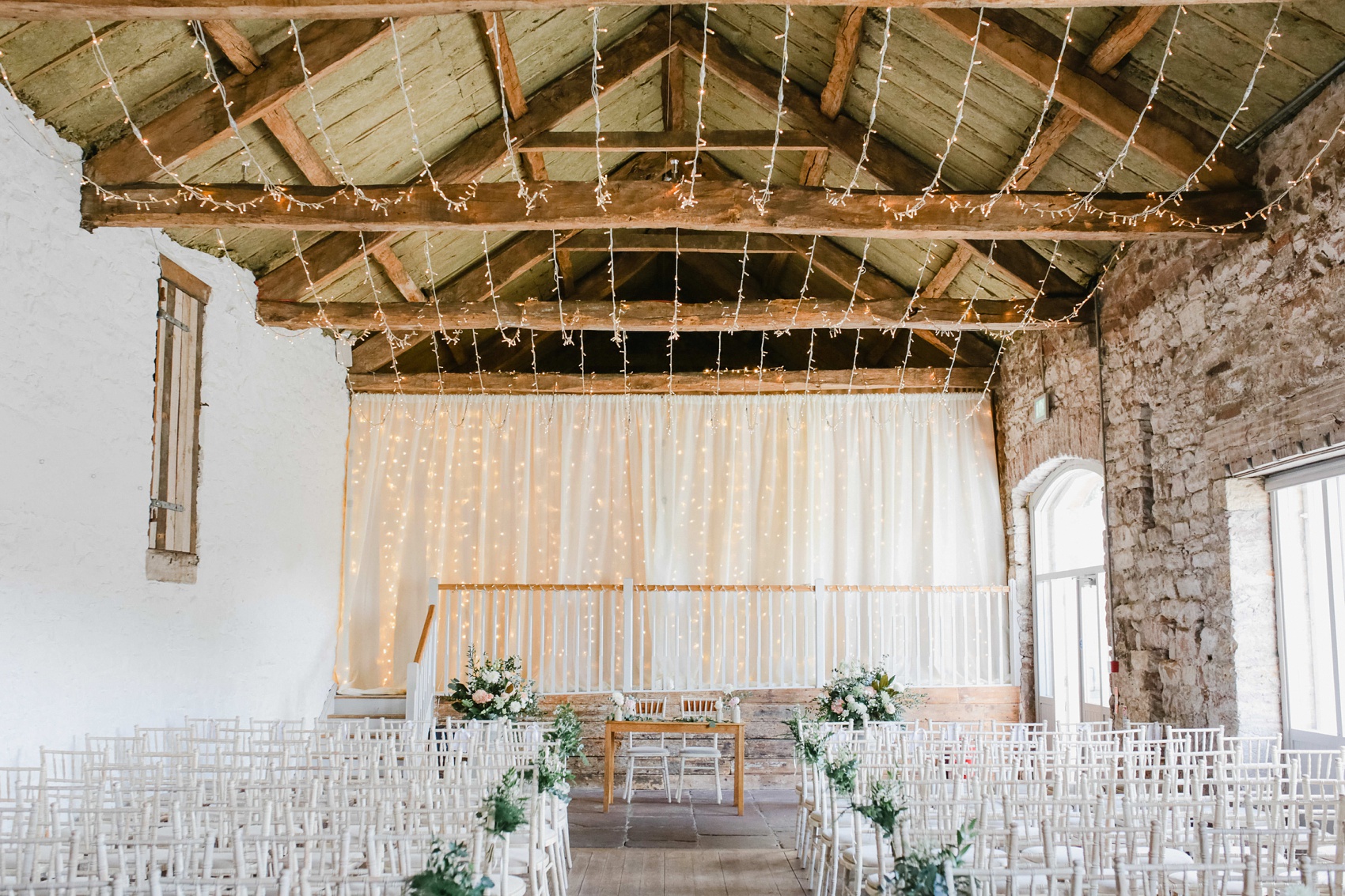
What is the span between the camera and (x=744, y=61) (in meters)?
8.18

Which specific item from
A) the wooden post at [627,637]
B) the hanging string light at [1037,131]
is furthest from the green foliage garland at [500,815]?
the wooden post at [627,637]

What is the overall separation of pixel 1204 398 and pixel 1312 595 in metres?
1.32

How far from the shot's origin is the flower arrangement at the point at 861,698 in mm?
8367

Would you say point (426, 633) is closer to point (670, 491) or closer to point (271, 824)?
point (670, 491)

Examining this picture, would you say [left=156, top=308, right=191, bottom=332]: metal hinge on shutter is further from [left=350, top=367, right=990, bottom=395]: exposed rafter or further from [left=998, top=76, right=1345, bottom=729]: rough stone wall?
[left=998, top=76, right=1345, bottom=729]: rough stone wall

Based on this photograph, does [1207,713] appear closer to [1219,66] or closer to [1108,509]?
[1108,509]

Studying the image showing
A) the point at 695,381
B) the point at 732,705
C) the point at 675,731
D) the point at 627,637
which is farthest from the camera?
the point at 695,381

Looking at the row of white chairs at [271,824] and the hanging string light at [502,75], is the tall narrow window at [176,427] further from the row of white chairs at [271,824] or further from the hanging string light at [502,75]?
the hanging string light at [502,75]

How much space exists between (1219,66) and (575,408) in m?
6.57

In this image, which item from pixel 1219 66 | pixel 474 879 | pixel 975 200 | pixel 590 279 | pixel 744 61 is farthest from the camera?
pixel 590 279

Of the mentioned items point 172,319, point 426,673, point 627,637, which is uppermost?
point 172,319

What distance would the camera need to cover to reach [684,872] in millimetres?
6387

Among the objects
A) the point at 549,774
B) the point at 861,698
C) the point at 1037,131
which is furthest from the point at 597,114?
the point at 861,698

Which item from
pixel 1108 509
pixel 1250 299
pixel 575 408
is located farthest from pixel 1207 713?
pixel 575 408
